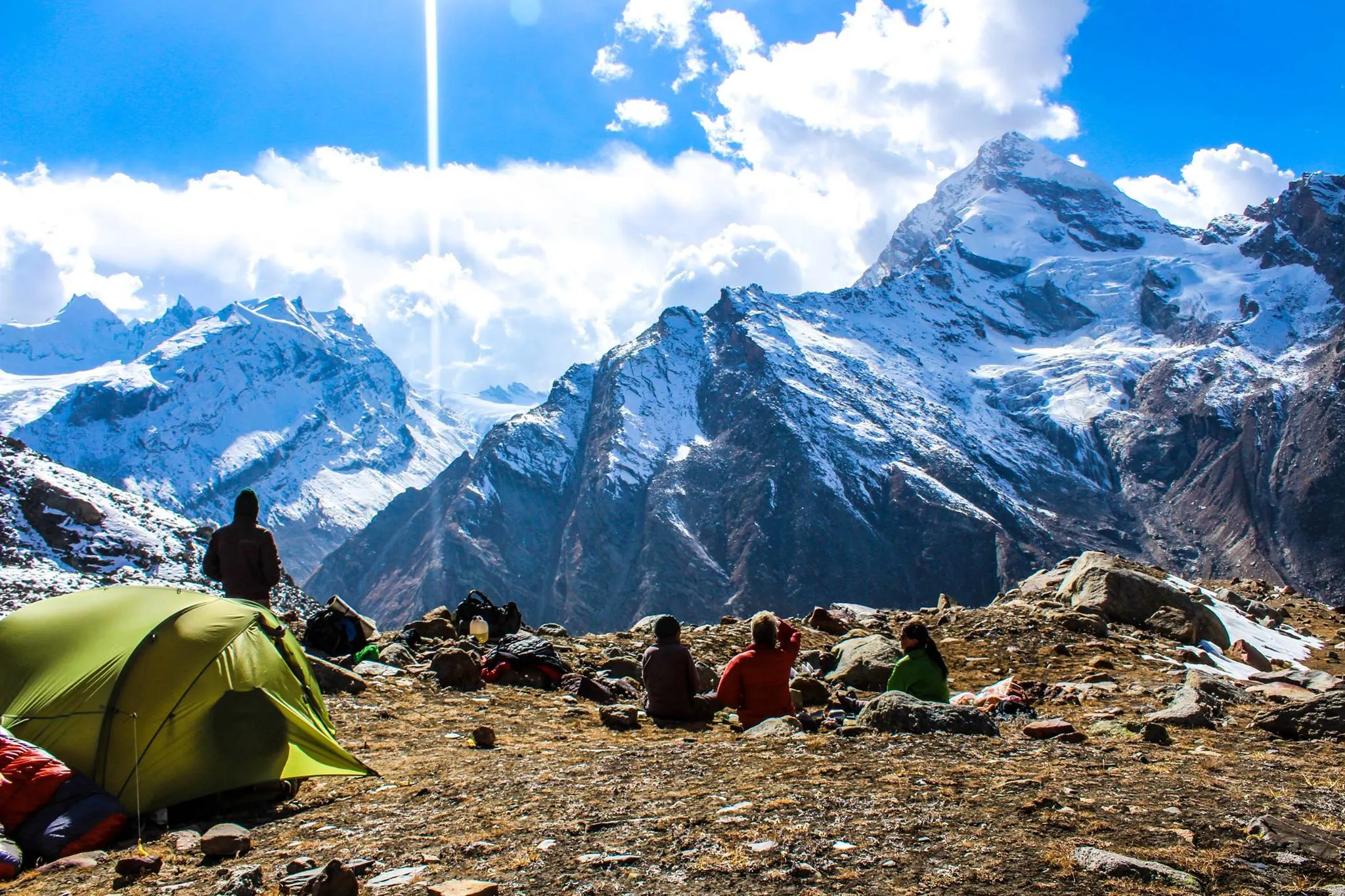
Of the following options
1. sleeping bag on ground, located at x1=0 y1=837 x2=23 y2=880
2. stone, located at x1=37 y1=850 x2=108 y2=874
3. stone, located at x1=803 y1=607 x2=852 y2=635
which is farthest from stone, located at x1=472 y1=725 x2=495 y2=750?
stone, located at x1=803 y1=607 x2=852 y2=635

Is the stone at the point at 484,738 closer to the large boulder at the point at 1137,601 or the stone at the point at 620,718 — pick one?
the stone at the point at 620,718

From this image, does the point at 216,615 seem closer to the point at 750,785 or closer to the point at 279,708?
the point at 279,708

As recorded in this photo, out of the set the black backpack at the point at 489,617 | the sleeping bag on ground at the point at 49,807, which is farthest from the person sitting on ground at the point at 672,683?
the black backpack at the point at 489,617

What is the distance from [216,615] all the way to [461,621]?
10985mm

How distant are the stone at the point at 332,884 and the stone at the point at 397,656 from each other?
10721mm

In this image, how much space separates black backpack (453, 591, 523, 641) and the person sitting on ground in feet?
25.1

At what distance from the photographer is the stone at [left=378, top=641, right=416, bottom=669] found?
1659 centimetres

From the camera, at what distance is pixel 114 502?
27.1 meters

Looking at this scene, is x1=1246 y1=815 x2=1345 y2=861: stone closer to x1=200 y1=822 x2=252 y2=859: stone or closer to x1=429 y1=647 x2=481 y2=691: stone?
x1=200 y1=822 x2=252 y2=859: stone

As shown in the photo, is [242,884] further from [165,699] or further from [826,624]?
[826,624]

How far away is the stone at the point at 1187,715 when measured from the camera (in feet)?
35.0

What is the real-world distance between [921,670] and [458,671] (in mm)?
8180

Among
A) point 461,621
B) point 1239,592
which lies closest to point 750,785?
point 461,621

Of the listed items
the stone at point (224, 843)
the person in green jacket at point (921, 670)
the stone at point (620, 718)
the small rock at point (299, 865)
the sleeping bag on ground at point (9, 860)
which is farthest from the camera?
the stone at point (620, 718)
